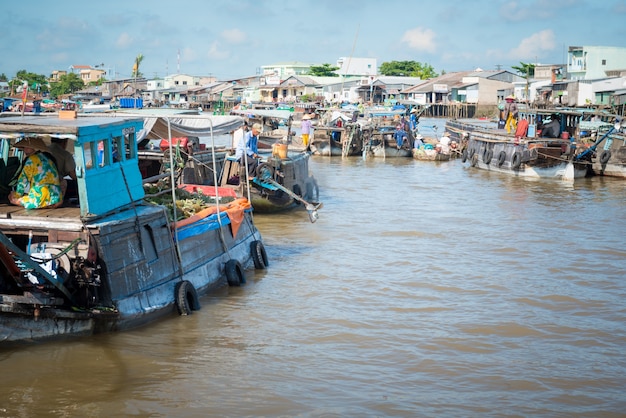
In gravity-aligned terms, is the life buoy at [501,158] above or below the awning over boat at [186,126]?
below

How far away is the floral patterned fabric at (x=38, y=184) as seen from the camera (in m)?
7.13

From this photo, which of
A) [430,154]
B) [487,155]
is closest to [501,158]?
[487,155]

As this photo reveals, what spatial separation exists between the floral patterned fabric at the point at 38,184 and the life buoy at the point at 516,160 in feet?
55.5

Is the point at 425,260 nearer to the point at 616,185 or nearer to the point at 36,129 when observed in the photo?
the point at 36,129

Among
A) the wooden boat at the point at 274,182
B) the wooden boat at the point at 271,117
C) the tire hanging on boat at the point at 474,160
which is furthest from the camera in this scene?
the tire hanging on boat at the point at 474,160

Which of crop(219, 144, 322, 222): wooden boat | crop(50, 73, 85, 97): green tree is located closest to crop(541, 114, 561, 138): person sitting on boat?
crop(219, 144, 322, 222): wooden boat

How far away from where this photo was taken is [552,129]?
2269 centimetres

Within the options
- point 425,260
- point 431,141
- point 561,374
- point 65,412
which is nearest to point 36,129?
point 65,412

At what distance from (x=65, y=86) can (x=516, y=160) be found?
226ft

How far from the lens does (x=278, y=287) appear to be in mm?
9750

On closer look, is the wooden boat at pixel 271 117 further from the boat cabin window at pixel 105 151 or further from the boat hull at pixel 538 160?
the boat cabin window at pixel 105 151

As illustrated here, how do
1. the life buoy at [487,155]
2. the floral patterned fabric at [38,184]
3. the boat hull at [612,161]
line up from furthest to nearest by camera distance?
the life buoy at [487,155]
the boat hull at [612,161]
the floral patterned fabric at [38,184]

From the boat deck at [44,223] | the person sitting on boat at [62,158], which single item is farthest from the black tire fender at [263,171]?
the boat deck at [44,223]

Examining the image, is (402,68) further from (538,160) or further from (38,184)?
(38,184)
